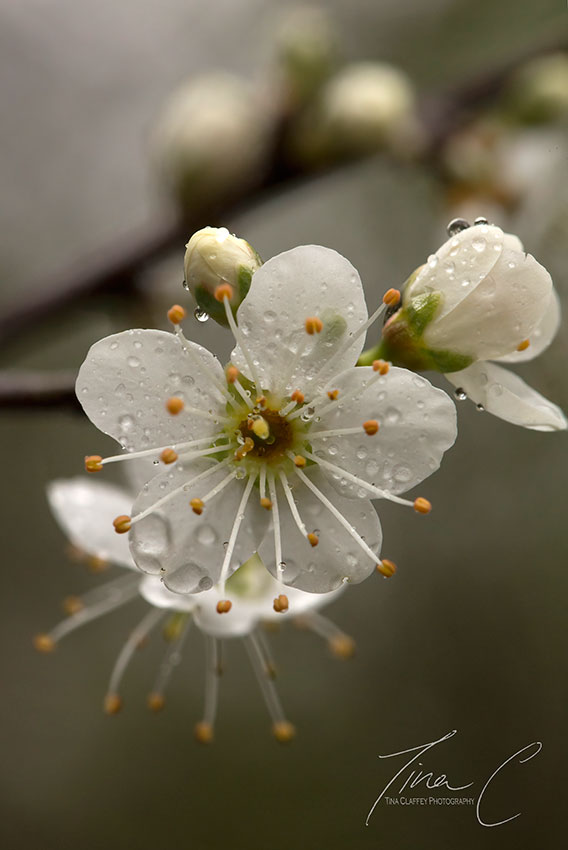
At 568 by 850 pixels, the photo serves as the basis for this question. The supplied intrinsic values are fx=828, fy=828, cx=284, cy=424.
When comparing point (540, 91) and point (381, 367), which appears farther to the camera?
point (540, 91)

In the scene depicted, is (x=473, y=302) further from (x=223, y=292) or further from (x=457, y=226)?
(x=223, y=292)

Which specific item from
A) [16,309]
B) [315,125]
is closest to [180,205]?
[315,125]

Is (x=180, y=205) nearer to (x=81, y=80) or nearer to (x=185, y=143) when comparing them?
(x=185, y=143)

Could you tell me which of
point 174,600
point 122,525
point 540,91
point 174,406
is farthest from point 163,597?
point 540,91

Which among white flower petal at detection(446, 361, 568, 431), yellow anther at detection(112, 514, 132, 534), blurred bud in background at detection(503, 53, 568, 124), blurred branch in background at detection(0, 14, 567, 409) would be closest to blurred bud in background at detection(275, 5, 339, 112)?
blurred branch in background at detection(0, 14, 567, 409)

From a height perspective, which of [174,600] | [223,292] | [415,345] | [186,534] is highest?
[223,292]

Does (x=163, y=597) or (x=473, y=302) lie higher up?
(x=473, y=302)
